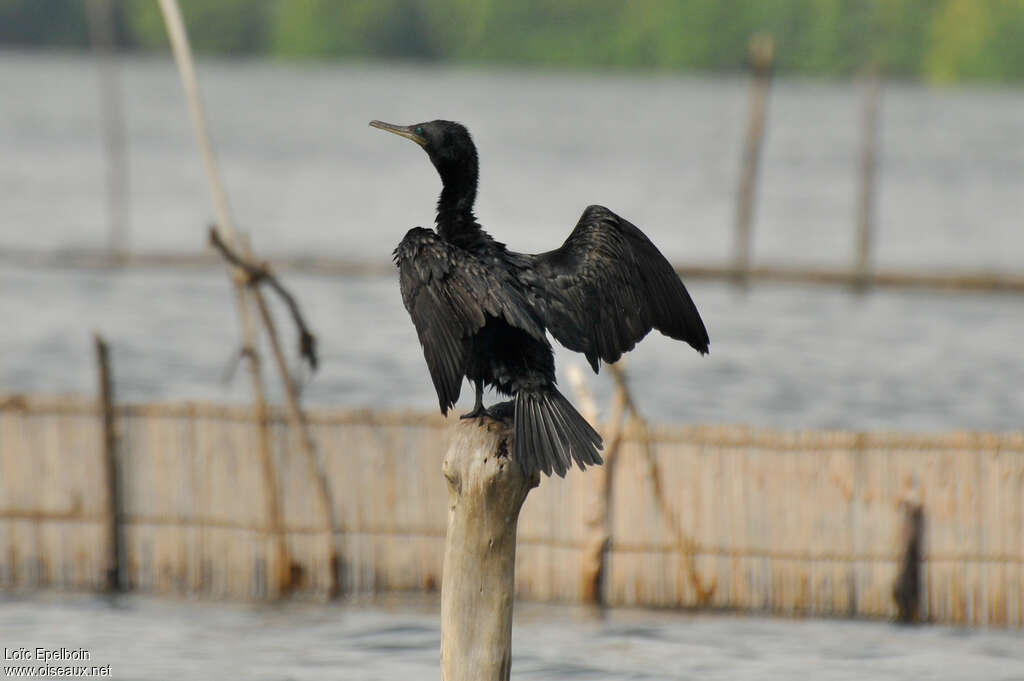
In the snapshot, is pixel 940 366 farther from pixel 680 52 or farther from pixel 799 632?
pixel 680 52

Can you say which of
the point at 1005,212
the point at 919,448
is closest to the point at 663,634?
the point at 919,448

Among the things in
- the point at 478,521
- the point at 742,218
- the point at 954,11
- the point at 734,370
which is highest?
the point at 954,11

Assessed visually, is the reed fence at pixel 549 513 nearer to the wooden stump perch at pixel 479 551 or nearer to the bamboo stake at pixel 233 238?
the bamboo stake at pixel 233 238

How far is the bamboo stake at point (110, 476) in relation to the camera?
9.48m

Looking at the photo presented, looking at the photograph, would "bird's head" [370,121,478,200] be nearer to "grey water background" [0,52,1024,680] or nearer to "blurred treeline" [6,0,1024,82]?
"grey water background" [0,52,1024,680]

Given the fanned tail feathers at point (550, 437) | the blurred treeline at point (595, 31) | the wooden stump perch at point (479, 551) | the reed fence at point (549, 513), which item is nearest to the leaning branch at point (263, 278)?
the reed fence at point (549, 513)

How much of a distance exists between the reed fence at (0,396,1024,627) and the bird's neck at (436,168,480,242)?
11.3 feet

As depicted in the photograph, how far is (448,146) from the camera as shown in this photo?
5.78 metres

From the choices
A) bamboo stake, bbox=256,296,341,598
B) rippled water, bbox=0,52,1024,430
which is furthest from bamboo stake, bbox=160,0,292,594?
rippled water, bbox=0,52,1024,430

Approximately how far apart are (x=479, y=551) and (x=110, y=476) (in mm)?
4575

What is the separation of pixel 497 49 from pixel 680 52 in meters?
16.1

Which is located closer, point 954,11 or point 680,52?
point 954,11

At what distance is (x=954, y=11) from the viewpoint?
86375 millimetres

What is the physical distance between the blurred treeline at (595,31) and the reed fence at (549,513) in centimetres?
7691
